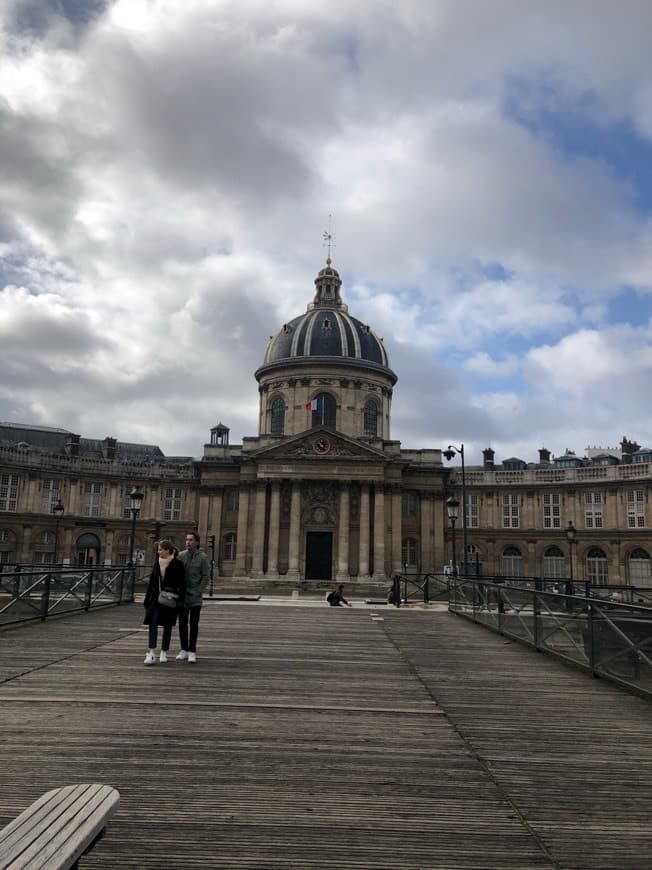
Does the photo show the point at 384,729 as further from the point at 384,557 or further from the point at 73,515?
the point at 73,515

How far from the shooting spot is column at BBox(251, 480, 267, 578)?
5330 centimetres

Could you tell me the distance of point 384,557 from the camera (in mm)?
54625

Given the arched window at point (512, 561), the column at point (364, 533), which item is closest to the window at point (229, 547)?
the column at point (364, 533)

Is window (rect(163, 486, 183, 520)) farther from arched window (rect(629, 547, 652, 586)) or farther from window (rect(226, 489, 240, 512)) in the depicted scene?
arched window (rect(629, 547, 652, 586))

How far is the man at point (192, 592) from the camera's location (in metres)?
11.3

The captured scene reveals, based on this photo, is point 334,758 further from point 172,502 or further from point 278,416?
point 172,502

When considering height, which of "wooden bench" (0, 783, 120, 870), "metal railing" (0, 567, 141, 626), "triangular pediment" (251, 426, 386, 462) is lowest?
"wooden bench" (0, 783, 120, 870)

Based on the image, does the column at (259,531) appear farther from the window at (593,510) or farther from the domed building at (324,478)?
the window at (593,510)

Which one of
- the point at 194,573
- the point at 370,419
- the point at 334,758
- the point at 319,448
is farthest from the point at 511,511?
the point at 334,758

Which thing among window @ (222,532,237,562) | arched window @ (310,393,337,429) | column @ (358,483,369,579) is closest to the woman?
column @ (358,483,369,579)

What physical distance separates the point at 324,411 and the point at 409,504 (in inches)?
446

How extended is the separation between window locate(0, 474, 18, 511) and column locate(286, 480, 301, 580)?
2590cm

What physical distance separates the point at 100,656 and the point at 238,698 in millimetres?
4065

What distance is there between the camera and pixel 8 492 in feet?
201
